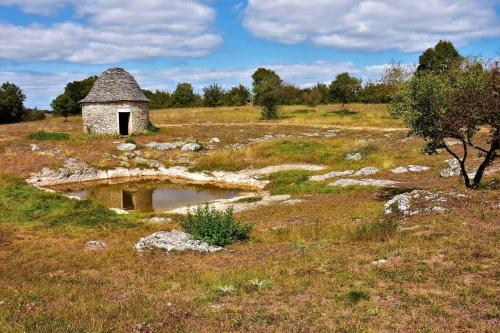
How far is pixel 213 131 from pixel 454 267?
43.5 m

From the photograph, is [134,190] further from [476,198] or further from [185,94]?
[185,94]

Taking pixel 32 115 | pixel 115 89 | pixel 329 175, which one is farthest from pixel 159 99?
pixel 329 175

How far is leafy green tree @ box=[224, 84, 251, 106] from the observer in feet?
329

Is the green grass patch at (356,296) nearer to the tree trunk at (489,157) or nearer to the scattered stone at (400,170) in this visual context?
the tree trunk at (489,157)

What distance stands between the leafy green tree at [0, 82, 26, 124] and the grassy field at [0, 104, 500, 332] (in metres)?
52.0

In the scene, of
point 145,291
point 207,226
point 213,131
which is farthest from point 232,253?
point 213,131

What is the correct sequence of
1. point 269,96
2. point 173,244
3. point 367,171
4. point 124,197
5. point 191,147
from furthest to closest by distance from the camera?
point 269,96, point 191,147, point 124,197, point 367,171, point 173,244

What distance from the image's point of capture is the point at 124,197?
3186cm

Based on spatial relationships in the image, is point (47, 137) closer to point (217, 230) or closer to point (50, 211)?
point (50, 211)

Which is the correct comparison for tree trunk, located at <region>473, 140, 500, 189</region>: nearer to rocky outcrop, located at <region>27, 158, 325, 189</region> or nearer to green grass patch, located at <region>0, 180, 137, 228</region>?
rocky outcrop, located at <region>27, 158, 325, 189</region>

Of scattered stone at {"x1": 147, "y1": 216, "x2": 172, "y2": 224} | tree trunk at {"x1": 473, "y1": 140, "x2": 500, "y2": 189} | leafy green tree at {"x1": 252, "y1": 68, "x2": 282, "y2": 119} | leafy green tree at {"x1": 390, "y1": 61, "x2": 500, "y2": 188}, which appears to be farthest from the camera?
leafy green tree at {"x1": 252, "y1": 68, "x2": 282, "y2": 119}

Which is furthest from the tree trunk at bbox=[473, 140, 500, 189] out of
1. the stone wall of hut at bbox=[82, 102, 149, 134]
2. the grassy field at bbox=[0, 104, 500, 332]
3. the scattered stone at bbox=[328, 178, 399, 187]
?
the stone wall of hut at bbox=[82, 102, 149, 134]

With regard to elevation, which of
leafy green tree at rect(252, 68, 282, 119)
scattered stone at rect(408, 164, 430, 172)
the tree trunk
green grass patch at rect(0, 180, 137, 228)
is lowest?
green grass patch at rect(0, 180, 137, 228)

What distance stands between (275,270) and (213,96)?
303 ft
